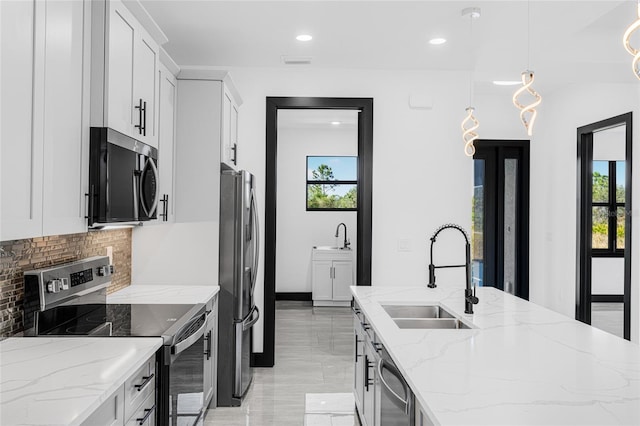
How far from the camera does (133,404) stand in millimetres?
1850

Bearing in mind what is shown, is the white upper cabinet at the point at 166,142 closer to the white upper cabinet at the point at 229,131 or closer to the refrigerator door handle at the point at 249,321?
the white upper cabinet at the point at 229,131

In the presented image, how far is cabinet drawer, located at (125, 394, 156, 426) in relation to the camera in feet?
6.10

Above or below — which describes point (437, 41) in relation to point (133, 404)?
above

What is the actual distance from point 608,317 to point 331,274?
11.3 ft

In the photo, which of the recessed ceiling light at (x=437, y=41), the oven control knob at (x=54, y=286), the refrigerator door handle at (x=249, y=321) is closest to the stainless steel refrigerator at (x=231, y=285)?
the refrigerator door handle at (x=249, y=321)

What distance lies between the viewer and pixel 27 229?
1610 millimetres

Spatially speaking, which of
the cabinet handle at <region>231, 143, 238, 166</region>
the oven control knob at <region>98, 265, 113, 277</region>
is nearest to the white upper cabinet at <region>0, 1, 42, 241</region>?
the oven control knob at <region>98, 265, 113, 277</region>

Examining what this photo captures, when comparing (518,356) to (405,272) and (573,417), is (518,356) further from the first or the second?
(405,272)

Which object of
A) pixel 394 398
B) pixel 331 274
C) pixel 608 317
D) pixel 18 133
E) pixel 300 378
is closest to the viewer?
pixel 18 133

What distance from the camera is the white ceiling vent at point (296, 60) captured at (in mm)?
4168

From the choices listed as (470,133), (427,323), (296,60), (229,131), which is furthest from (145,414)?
(296,60)

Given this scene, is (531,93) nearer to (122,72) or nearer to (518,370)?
(518,370)

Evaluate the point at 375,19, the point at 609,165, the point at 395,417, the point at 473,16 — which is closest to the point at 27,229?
the point at 395,417

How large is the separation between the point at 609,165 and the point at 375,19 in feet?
10.9
